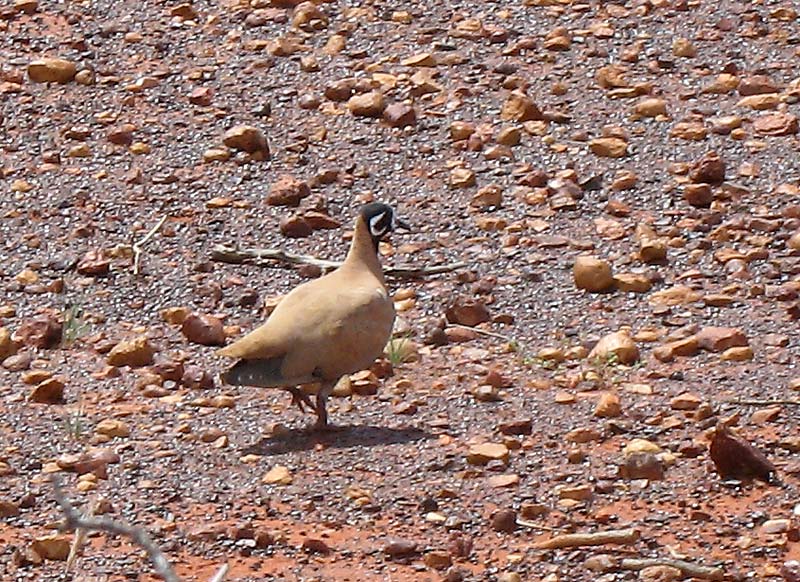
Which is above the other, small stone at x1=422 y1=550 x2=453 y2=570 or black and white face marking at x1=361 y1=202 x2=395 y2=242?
black and white face marking at x1=361 y1=202 x2=395 y2=242

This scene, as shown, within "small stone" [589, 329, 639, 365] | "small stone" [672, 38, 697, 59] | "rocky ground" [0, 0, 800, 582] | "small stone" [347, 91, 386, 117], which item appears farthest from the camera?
"small stone" [672, 38, 697, 59]

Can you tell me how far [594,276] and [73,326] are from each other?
223cm

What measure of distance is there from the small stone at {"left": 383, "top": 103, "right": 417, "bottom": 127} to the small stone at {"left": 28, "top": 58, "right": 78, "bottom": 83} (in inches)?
75.4

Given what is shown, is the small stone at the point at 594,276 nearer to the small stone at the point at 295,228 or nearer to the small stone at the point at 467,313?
the small stone at the point at 467,313

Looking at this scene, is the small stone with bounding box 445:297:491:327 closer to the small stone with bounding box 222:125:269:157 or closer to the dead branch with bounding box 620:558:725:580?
the small stone with bounding box 222:125:269:157

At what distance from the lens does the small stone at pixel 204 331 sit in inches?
334

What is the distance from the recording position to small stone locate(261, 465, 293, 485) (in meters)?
6.93

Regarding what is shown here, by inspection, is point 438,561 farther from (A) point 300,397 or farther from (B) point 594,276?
(B) point 594,276

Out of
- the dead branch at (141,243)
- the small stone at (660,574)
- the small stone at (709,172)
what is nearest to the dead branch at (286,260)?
the dead branch at (141,243)

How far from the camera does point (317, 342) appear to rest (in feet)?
24.1

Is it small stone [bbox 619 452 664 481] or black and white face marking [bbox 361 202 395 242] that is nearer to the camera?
small stone [bbox 619 452 664 481]

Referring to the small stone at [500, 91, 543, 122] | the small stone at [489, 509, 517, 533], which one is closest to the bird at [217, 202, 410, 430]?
the small stone at [489, 509, 517, 533]

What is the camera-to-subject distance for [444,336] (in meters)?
8.44

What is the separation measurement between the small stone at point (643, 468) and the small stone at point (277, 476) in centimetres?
113
